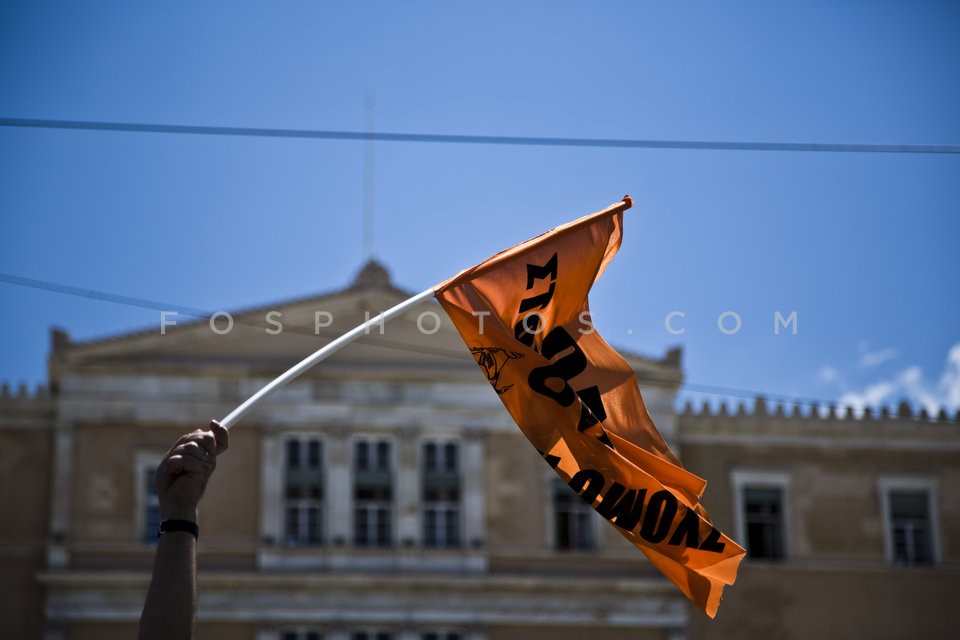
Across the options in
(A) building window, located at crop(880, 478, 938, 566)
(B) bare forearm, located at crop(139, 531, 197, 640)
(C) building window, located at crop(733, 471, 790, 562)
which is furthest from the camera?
(A) building window, located at crop(880, 478, 938, 566)

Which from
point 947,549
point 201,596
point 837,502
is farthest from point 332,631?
point 947,549

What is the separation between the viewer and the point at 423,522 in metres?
29.5

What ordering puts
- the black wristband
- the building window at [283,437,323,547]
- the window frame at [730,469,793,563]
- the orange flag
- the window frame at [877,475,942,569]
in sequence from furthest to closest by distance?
1. the window frame at [877,475,942,569]
2. the window frame at [730,469,793,563]
3. the building window at [283,437,323,547]
4. the orange flag
5. the black wristband

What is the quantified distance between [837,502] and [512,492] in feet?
22.6

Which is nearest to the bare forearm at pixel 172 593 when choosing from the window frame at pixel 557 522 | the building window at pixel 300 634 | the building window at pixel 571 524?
the building window at pixel 300 634

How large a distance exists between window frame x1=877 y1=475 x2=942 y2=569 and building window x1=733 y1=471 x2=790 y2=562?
2.08m

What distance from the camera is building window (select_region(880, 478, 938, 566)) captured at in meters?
31.0

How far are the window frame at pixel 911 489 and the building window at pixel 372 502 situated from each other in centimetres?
1030

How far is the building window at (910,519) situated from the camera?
31016mm

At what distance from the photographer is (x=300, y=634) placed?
28516 mm

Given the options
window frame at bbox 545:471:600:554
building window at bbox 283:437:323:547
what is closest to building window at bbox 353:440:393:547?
building window at bbox 283:437:323:547

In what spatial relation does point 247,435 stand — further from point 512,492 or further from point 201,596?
point 512,492

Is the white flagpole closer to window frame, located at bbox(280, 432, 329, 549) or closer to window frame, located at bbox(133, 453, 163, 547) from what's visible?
window frame, located at bbox(280, 432, 329, 549)

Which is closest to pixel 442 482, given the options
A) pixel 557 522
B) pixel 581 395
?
pixel 557 522
